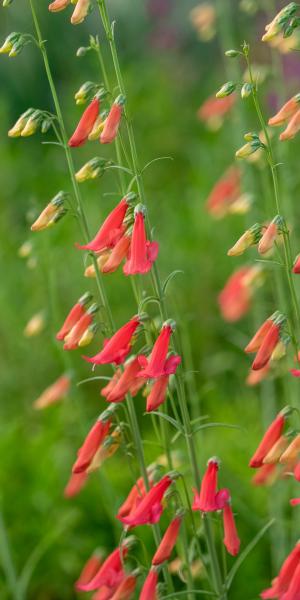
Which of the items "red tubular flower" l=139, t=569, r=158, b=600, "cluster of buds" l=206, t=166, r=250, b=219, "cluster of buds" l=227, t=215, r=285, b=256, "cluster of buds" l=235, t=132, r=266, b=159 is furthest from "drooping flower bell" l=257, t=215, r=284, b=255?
"cluster of buds" l=206, t=166, r=250, b=219

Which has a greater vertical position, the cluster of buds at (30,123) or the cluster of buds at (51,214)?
the cluster of buds at (30,123)

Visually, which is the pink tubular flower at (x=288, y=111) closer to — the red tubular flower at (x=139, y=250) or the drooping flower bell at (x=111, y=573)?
the red tubular flower at (x=139, y=250)

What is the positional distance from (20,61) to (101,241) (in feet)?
29.7

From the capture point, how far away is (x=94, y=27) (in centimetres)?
1192

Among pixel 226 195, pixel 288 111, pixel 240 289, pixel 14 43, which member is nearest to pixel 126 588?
pixel 288 111

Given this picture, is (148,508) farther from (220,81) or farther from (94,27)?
(94,27)

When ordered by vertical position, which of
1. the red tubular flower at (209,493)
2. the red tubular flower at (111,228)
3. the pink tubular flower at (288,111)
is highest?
the pink tubular flower at (288,111)

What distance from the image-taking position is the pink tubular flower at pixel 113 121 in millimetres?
2271

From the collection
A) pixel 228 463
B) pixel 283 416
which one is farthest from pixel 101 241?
pixel 228 463

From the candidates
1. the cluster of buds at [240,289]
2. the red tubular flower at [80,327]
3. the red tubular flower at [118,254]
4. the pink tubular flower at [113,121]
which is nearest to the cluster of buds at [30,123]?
the pink tubular flower at [113,121]

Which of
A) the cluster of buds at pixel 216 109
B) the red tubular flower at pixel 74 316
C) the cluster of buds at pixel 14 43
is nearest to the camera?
the cluster of buds at pixel 14 43

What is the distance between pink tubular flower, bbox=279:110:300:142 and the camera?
2234 mm

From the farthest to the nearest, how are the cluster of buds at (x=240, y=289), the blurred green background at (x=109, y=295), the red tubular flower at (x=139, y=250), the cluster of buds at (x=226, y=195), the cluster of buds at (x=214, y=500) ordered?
the cluster of buds at (x=226, y=195), the blurred green background at (x=109, y=295), the cluster of buds at (x=240, y=289), the cluster of buds at (x=214, y=500), the red tubular flower at (x=139, y=250)

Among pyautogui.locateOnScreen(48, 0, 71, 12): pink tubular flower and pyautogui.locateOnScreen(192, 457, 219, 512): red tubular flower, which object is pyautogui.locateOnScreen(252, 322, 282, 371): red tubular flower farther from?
pyautogui.locateOnScreen(48, 0, 71, 12): pink tubular flower
